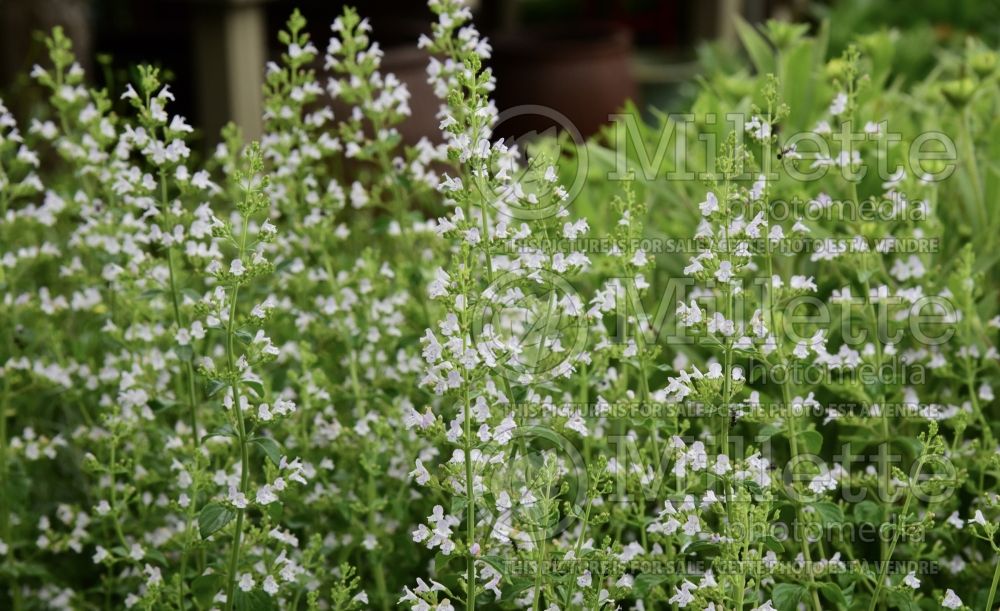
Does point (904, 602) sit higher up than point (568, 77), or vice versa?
point (568, 77)

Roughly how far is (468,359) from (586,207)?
1155 mm

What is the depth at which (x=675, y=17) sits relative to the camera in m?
8.94

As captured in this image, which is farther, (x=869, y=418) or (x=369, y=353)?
(x=369, y=353)

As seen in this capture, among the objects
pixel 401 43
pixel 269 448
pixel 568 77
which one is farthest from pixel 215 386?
pixel 401 43

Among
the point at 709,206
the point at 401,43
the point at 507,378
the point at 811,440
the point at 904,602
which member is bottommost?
the point at 904,602

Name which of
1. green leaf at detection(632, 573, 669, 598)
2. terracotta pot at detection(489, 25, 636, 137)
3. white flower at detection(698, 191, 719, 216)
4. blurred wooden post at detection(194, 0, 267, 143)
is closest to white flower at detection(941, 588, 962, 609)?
green leaf at detection(632, 573, 669, 598)

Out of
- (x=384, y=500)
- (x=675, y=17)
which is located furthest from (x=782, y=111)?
(x=675, y=17)

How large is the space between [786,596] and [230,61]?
341cm

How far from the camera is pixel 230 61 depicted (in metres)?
4.60

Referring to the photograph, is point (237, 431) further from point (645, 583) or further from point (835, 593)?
point (835, 593)

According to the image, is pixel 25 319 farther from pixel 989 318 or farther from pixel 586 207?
pixel 989 318

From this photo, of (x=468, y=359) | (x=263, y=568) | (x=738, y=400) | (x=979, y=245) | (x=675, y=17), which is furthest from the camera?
(x=675, y=17)

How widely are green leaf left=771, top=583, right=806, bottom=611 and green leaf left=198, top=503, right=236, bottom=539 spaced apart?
74 centimetres

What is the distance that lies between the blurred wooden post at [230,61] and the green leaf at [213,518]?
2975 mm
